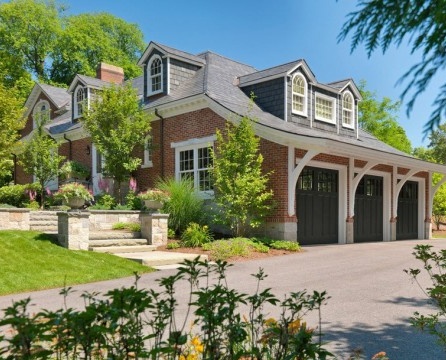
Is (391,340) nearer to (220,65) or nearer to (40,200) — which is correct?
(220,65)

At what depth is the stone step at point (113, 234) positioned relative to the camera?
41.8ft

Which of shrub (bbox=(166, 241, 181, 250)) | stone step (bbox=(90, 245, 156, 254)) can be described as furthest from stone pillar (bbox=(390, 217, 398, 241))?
stone step (bbox=(90, 245, 156, 254))

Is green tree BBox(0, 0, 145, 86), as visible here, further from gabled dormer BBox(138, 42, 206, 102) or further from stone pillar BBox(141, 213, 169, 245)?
stone pillar BBox(141, 213, 169, 245)

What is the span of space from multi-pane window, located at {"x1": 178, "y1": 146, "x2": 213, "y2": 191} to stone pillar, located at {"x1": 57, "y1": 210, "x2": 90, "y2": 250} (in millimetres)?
5429

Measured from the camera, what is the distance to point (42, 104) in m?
28.6

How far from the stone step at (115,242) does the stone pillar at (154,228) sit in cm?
27

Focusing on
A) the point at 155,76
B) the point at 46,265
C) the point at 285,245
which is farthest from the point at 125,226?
the point at 155,76

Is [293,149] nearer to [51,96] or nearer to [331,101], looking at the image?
[331,101]

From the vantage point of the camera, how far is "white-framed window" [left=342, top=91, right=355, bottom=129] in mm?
20281

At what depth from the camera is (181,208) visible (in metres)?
14.9

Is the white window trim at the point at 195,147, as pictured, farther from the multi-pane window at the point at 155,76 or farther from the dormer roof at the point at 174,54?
the dormer roof at the point at 174,54

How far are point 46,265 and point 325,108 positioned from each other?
1372cm

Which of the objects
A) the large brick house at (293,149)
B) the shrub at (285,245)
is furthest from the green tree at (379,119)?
the shrub at (285,245)

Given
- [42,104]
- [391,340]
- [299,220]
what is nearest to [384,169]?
[299,220]
